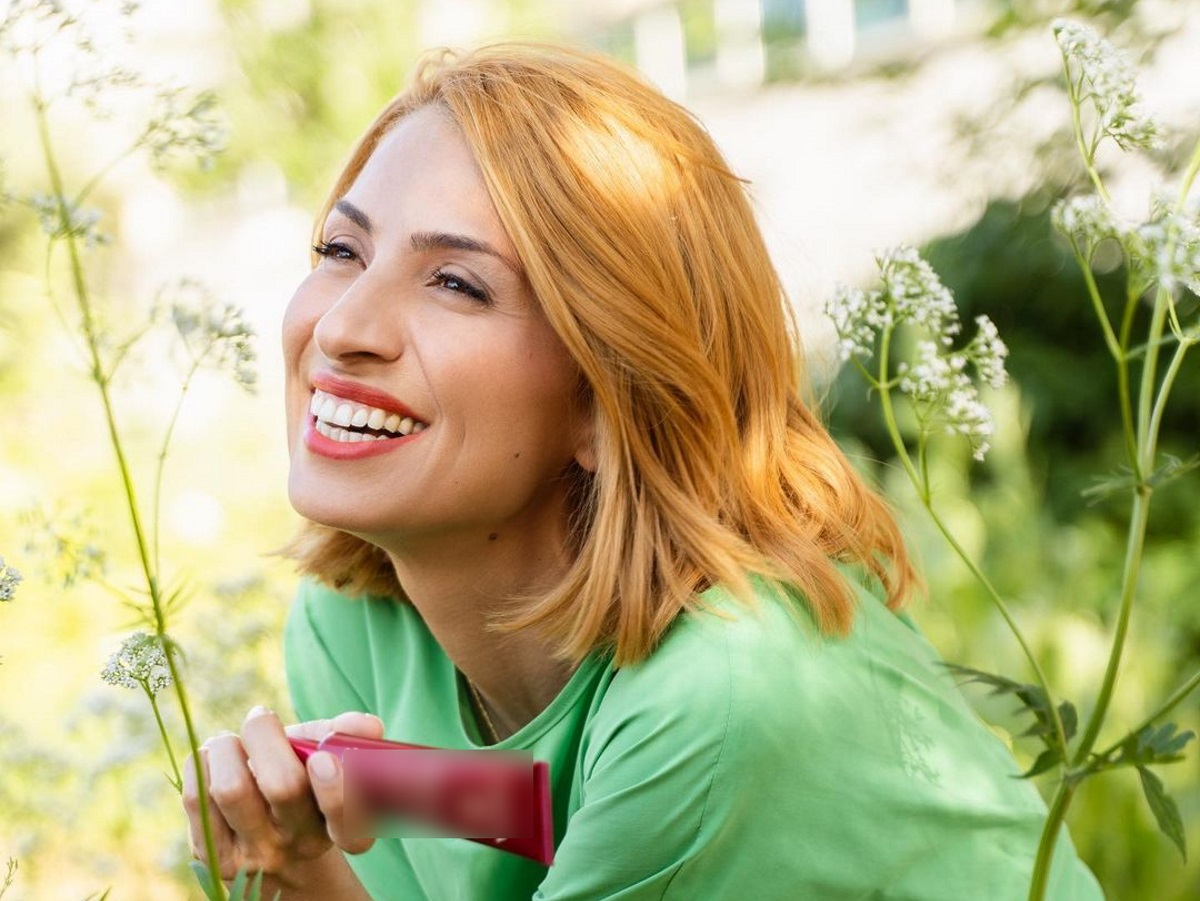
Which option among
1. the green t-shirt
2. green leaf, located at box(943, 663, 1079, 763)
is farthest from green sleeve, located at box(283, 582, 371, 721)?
green leaf, located at box(943, 663, 1079, 763)

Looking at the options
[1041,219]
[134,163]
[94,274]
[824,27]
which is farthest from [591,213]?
[134,163]

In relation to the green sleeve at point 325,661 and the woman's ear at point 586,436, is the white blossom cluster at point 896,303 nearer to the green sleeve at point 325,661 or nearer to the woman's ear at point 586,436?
the woman's ear at point 586,436

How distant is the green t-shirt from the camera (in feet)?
4.86

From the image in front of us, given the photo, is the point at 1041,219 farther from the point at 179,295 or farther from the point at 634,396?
the point at 179,295

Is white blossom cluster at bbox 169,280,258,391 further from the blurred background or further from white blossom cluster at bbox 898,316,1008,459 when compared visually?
white blossom cluster at bbox 898,316,1008,459

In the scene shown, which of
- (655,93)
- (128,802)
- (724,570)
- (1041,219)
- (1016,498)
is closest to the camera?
(724,570)


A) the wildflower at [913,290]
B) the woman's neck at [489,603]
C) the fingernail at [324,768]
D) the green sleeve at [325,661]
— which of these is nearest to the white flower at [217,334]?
the fingernail at [324,768]

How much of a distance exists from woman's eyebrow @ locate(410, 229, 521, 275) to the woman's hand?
53 centimetres

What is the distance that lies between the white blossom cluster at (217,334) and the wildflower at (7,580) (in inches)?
7.9

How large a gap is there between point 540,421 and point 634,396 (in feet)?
0.38

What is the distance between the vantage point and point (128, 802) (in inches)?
99.6

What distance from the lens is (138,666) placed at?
0.99 m

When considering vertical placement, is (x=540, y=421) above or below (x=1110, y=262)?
above

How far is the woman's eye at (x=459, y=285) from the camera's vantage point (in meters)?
Result: 1.63
